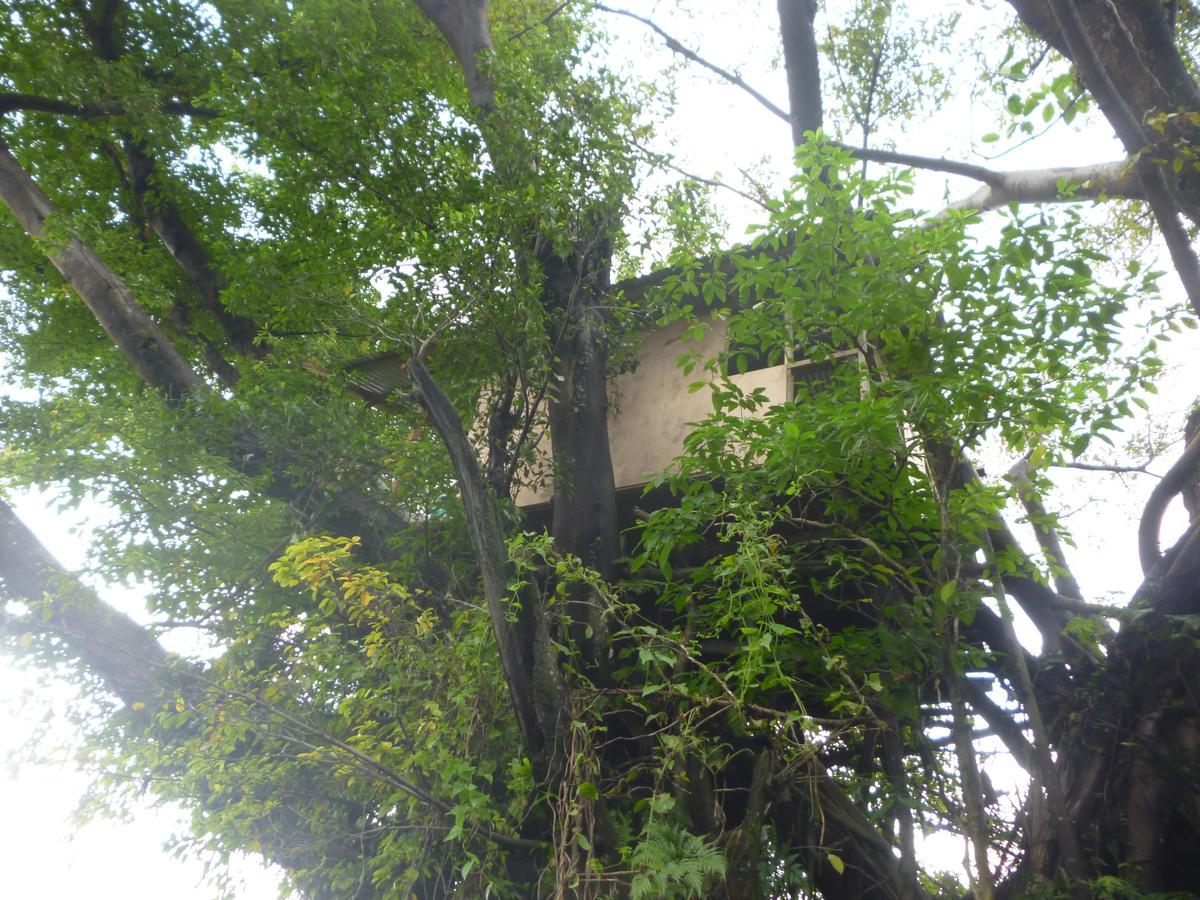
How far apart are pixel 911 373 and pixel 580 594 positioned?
9.55ft

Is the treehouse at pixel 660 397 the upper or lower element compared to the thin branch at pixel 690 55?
lower

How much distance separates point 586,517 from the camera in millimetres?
7594

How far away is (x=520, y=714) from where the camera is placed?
6.01 meters

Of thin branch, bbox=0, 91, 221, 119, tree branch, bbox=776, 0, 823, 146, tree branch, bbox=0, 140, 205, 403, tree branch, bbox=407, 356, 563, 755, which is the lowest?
tree branch, bbox=407, 356, 563, 755

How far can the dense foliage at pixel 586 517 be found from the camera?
233 inches

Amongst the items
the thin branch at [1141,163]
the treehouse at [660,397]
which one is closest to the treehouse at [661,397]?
the treehouse at [660,397]

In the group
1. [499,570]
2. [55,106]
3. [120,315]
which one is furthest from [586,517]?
[55,106]

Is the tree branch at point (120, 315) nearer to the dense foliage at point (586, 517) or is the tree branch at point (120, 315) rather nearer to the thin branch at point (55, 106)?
the dense foliage at point (586, 517)

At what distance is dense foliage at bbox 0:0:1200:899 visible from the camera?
5.93 meters

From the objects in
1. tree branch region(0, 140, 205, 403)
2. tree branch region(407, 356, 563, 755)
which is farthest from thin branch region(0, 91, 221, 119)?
tree branch region(407, 356, 563, 755)

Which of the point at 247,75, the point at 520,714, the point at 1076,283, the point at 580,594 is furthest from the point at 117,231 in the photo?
the point at 1076,283

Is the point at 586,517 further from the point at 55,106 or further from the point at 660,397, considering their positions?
the point at 55,106

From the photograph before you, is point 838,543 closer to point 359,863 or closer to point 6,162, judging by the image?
point 359,863

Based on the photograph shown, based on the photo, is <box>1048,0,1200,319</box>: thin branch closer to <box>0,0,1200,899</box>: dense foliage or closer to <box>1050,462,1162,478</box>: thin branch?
<box>0,0,1200,899</box>: dense foliage
